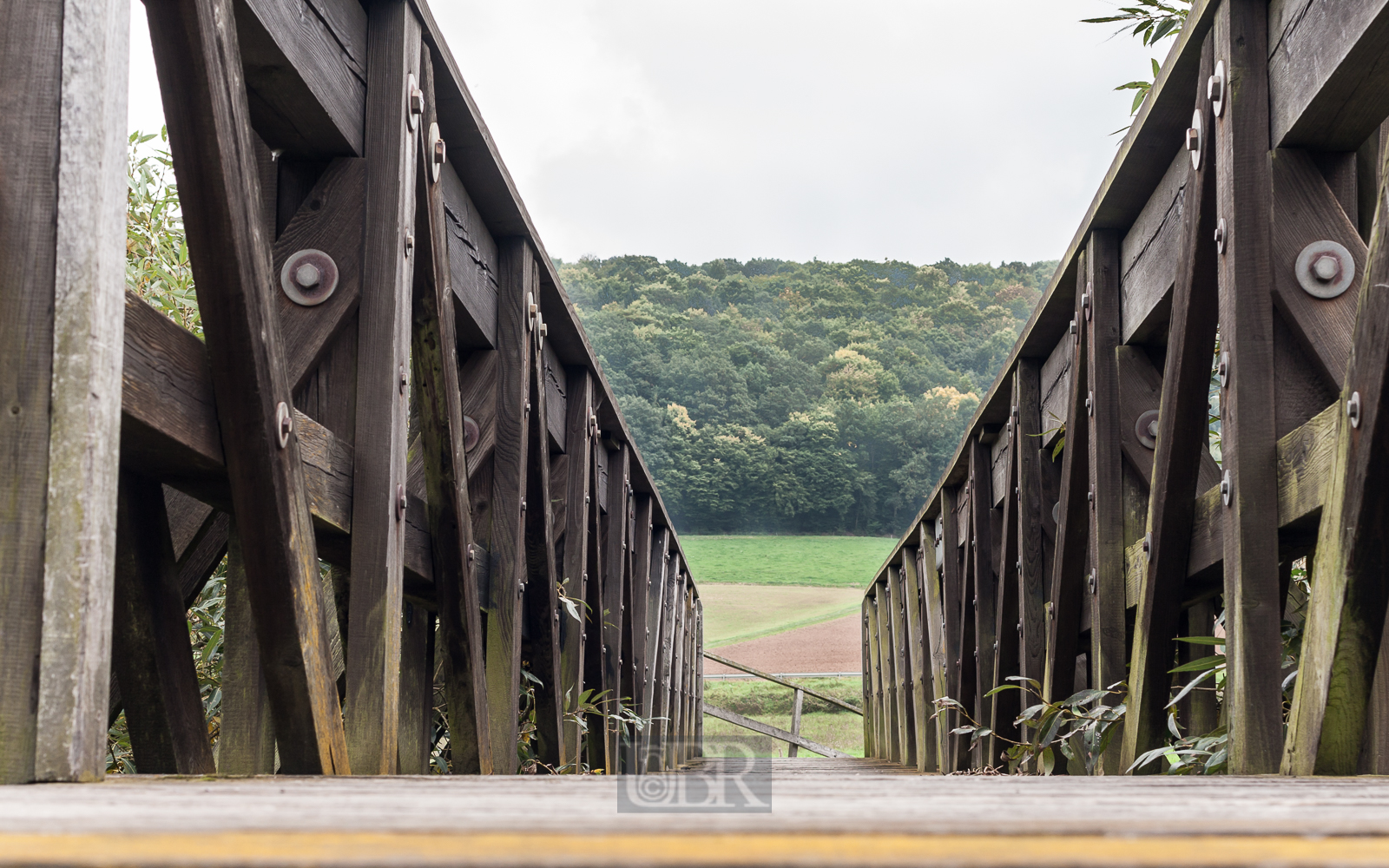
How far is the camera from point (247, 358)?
1.87 metres

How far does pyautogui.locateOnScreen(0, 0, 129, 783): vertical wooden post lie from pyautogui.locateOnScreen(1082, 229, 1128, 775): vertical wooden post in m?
2.56

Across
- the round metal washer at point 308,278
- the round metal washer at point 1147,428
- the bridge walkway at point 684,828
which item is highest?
the round metal washer at point 308,278

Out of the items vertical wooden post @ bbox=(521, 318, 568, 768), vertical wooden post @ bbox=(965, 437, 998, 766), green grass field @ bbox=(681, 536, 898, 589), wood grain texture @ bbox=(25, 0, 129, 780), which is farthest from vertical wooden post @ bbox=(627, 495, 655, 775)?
green grass field @ bbox=(681, 536, 898, 589)

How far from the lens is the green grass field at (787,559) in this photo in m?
38.2

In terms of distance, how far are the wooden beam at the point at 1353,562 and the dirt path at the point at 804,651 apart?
2418 centimetres

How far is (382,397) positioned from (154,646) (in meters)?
0.66

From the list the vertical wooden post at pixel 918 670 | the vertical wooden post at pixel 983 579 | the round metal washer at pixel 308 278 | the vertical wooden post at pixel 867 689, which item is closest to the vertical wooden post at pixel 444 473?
the round metal washer at pixel 308 278

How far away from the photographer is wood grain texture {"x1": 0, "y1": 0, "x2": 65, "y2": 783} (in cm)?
124

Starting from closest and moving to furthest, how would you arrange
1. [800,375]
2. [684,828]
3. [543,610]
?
[684,828], [543,610], [800,375]

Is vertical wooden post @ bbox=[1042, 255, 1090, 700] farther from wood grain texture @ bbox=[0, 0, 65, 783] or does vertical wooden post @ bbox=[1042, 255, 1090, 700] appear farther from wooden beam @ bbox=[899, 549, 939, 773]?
wooden beam @ bbox=[899, 549, 939, 773]

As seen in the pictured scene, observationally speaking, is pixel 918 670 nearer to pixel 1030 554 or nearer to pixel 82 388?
pixel 1030 554

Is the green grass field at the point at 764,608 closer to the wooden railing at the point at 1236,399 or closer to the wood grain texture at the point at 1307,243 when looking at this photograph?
the wooden railing at the point at 1236,399

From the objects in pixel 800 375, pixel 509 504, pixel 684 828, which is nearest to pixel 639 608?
pixel 509 504

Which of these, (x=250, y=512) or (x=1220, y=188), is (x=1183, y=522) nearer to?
(x=1220, y=188)
